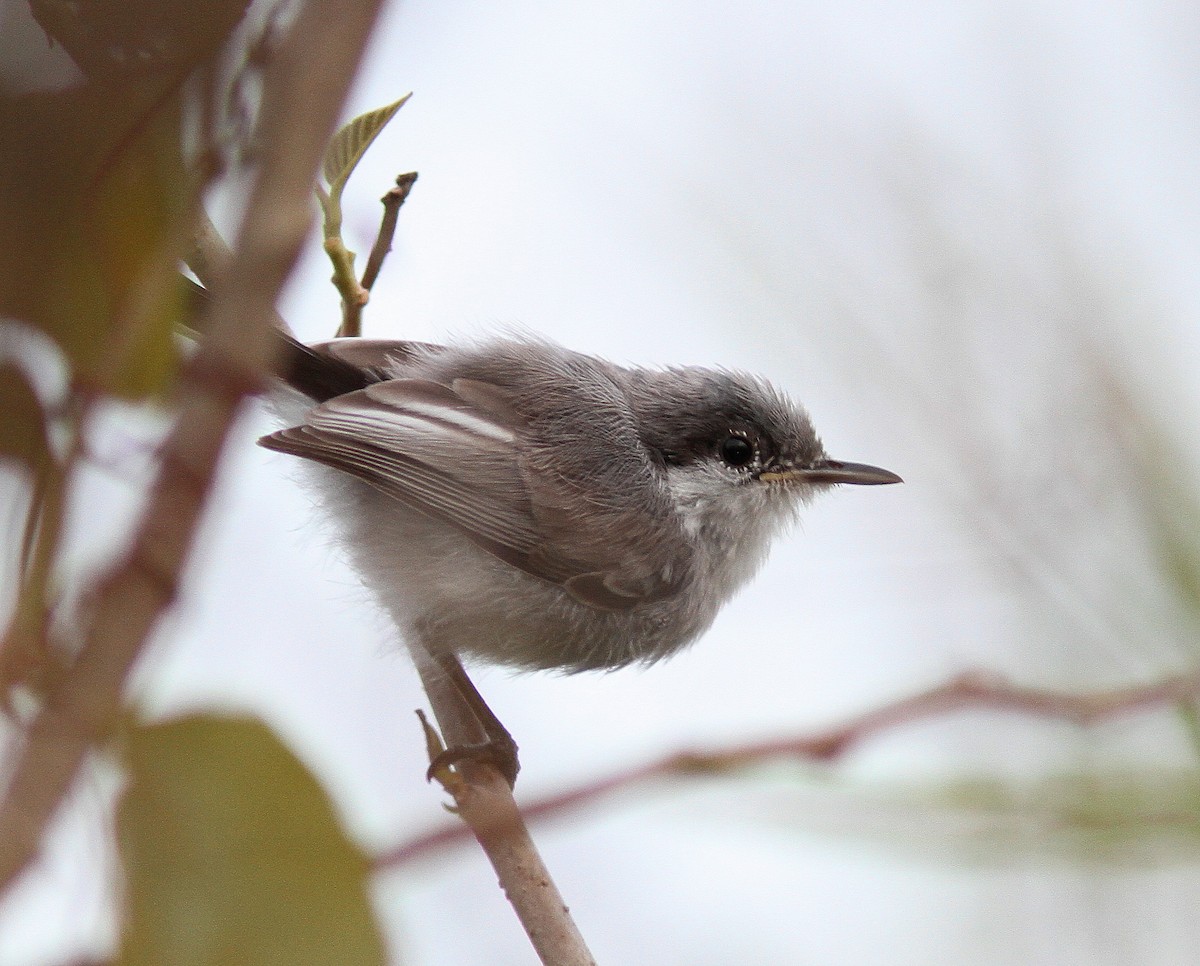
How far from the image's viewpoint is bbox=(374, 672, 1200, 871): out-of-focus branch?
494mm

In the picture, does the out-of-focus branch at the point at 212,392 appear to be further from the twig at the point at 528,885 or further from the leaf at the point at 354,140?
the leaf at the point at 354,140

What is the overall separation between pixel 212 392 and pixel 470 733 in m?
1.95

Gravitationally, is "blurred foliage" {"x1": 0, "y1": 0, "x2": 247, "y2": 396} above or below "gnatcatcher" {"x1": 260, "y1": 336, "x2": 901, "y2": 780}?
above

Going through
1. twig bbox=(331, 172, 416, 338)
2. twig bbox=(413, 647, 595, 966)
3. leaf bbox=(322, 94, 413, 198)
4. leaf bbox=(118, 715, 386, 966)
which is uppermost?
leaf bbox=(322, 94, 413, 198)

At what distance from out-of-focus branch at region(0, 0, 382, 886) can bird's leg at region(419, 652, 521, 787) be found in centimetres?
168

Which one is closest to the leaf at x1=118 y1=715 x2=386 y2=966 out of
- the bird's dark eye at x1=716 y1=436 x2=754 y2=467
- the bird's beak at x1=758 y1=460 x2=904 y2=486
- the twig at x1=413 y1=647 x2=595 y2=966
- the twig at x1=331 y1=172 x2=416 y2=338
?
the twig at x1=413 y1=647 x2=595 y2=966

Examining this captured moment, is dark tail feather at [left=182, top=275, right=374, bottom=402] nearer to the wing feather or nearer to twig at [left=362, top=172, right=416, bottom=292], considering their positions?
the wing feather

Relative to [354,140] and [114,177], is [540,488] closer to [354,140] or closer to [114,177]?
[354,140]

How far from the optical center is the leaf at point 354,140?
1481 millimetres

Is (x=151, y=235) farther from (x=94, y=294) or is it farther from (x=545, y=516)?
(x=545, y=516)

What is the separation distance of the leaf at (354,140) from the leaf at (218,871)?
1.08 metres

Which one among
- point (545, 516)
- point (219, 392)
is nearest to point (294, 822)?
point (219, 392)

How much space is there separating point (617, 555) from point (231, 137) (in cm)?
214

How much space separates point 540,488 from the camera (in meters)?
2.56
